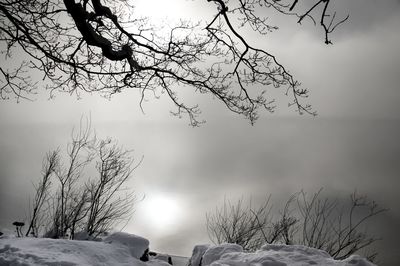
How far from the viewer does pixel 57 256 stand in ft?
13.5

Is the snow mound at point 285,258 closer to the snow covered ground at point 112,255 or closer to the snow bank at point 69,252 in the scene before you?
the snow covered ground at point 112,255

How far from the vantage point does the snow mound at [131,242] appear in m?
5.39

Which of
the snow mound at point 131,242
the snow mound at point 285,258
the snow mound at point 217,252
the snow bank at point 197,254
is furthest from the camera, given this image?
the snow bank at point 197,254

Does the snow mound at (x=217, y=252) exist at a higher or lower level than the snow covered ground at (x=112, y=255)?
lower

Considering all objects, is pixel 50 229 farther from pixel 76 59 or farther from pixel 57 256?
pixel 57 256

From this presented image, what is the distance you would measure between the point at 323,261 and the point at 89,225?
914 centimetres

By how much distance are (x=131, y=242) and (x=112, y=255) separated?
701 millimetres

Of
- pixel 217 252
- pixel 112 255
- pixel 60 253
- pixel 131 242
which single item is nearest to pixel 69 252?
pixel 60 253

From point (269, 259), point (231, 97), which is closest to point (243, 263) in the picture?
point (269, 259)

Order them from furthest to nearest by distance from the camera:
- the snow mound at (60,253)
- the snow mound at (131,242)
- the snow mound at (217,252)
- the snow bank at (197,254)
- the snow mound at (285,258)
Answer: the snow bank at (197,254) < the snow mound at (131,242) < the snow mound at (217,252) < the snow mound at (285,258) < the snow mound at (60,253)

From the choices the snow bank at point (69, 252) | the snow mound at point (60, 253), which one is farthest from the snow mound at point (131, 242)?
the snow mound at point (60, 253)

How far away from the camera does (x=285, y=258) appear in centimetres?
445

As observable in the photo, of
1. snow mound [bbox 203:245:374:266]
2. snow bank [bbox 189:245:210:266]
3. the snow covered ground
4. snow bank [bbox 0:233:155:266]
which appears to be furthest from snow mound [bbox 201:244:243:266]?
snow bank [bbox 0:233:155:266]

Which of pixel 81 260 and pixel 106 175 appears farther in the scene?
pixel 106 175
